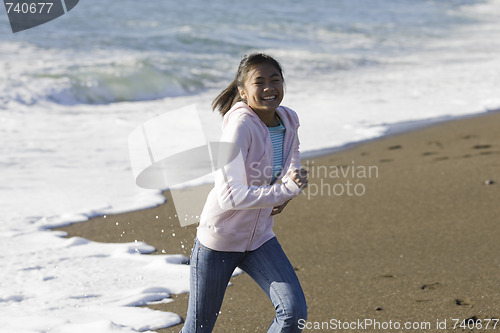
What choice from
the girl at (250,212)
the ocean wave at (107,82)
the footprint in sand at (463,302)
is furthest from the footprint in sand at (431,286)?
the ocean wave at (107,82)

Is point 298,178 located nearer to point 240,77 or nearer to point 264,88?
point 264,88

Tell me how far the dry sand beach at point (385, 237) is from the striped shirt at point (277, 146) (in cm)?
128

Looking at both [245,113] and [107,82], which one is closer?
[245,113]

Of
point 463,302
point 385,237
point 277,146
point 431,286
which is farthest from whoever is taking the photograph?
point 385,237

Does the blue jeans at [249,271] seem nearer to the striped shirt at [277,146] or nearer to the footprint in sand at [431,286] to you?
the striped shirt at [277,146]

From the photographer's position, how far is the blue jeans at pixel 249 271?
2.82m

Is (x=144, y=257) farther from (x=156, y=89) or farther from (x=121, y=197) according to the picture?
(x=156, y=89)

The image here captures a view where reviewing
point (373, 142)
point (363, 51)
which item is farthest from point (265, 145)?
point (363, 51)

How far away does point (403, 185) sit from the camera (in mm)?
6723

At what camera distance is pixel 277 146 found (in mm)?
2963

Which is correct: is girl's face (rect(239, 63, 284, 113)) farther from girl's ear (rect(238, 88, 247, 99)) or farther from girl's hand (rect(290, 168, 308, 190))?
girl's hand (rect(290, 168, 308, 190))

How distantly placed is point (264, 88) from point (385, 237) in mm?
2772

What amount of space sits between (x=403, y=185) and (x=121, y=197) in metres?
2.66

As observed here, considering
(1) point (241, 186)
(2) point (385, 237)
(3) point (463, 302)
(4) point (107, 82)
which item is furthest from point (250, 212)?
(4) point (107, 82)
